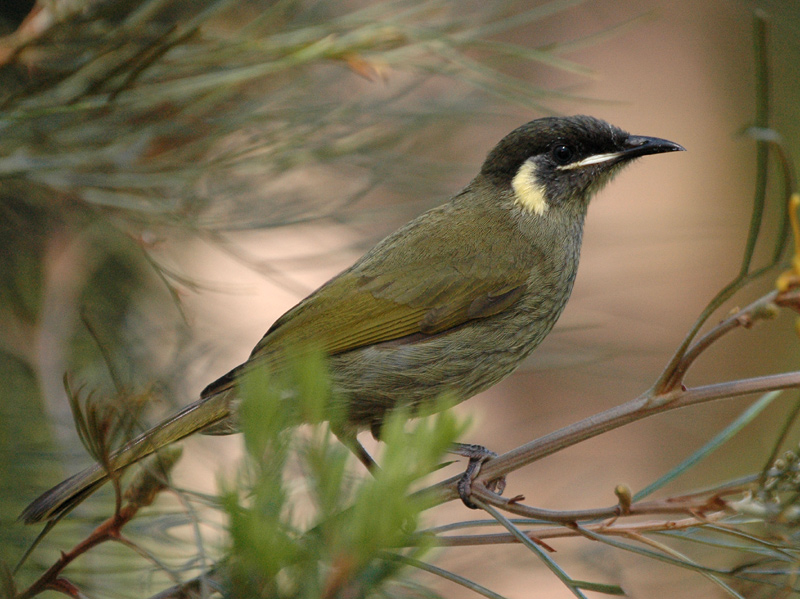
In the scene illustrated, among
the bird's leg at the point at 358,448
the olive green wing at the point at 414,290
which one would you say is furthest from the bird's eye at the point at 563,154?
the bird's leg at the point at 358,448

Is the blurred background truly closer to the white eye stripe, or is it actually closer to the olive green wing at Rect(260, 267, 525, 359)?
the olive green wing at Rect(260, 267, 525, 359)

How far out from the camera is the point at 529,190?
2.39m

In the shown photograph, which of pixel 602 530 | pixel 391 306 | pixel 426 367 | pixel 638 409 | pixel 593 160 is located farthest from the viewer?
pixel 593 160

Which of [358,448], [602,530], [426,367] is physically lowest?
[602,530]

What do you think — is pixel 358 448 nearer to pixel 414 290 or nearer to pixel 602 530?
pixel 414 290

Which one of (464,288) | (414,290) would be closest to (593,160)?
(464,288)

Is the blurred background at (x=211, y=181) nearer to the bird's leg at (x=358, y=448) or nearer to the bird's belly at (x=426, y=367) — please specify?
the bird's belly at (x=426, y=367)

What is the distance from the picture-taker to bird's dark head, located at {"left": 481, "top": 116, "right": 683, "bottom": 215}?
7.66 feet

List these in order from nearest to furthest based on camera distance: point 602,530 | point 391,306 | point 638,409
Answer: point 638,409 → point 602,530 → point 391,306

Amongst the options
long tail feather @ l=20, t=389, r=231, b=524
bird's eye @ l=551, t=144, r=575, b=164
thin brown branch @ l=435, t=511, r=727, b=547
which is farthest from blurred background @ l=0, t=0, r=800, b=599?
thin brown branch @ l=435, t=511, r=727, b=547

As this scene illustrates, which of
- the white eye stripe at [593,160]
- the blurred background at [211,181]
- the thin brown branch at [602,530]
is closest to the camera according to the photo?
the thin brown branch at [602,530]

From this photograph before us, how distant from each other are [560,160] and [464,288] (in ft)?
1.81

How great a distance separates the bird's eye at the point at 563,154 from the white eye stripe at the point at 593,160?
0.02 m

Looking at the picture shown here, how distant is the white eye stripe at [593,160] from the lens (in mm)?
2316
